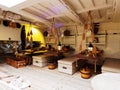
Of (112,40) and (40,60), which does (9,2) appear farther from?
(112,40)

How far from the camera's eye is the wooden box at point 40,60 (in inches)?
146

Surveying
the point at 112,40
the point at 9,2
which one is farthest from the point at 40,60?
the point at 112,40

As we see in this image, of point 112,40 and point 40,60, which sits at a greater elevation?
point 112,40

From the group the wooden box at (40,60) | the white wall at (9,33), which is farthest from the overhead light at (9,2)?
the wooden box at (40,60)

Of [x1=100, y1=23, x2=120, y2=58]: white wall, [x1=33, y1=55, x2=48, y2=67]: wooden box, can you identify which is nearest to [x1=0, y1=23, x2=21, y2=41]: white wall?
[x1=33, y1=55, x2=48, y2=67]: wooden box

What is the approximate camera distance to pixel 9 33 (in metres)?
3.99

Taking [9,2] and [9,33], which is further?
[9,33]

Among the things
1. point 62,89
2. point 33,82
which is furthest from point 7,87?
point 62,89

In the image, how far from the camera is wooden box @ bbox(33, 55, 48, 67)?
3717 mm

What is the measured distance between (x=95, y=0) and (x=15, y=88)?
2.56 m

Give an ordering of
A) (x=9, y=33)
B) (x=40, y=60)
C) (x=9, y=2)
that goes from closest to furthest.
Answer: (x=9, y=2) → (x=40, y=60) → (x=9, y=33)

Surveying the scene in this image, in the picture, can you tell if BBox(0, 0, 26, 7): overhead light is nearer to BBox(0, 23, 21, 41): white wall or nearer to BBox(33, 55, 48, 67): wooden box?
BBox(0, 23, 21, 41): white wall

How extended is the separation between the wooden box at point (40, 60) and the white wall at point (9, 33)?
133cm

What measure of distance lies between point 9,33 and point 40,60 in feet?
5.66
